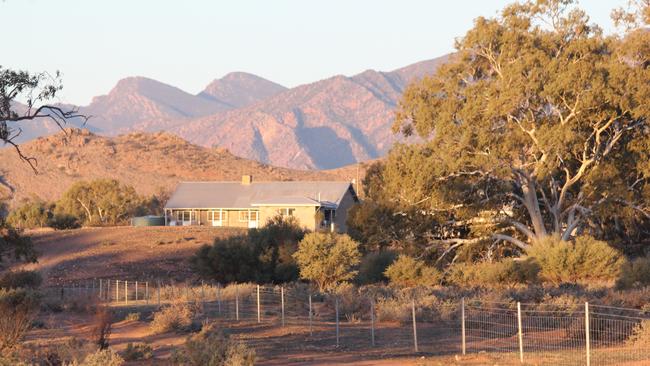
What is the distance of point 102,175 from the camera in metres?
132

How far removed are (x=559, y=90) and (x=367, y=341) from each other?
24.6 metres

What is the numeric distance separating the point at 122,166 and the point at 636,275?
104671 mm

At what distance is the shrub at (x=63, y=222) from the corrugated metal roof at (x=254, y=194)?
7.70 meters

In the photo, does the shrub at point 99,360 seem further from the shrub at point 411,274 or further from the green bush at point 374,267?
the green bush at point 374,267

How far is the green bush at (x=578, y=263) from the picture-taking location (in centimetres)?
4638

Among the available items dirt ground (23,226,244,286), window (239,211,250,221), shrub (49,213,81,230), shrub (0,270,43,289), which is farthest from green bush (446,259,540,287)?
shrub (49,213,81,230)

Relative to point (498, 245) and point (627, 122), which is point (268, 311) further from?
point (627, 122)

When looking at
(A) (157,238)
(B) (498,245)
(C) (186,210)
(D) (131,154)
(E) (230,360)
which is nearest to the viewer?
(E) (230,360)

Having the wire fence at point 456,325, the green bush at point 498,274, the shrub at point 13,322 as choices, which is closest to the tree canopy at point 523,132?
the green bush at point 498,274

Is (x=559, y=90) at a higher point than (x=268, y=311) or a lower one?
higher

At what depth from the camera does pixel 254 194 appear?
89.2m

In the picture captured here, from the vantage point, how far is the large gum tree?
161ft

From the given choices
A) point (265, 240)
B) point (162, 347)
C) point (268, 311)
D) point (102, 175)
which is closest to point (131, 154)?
point (102, 175)

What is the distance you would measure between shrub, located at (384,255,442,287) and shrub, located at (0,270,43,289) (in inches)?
665
